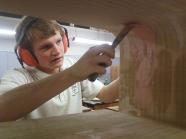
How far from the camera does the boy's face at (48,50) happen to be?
103 cm

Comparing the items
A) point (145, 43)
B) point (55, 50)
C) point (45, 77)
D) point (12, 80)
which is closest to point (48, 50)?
point (55, 50)

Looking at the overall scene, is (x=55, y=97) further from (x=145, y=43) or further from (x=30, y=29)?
(x=145, y=43)

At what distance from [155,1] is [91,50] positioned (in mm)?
230

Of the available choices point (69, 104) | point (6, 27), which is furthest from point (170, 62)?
point (6, 27)

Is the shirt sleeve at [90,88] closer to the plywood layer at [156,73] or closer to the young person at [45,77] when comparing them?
the young person at [45,77]

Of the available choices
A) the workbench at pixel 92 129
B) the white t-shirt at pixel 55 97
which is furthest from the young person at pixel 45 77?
the workbench at pixel 92 129

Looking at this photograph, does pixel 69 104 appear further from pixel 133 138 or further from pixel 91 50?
pixel 133 138

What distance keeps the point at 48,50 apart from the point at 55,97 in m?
0.25

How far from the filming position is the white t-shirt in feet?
3.21

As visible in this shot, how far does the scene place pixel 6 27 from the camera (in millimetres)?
5520

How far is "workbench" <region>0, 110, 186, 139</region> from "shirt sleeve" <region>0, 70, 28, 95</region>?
503 millimetres

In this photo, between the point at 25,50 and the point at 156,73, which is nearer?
the point at 156,73

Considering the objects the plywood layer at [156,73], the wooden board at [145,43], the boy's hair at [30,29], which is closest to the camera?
the wooden board at [145,43]

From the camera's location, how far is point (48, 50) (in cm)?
104
